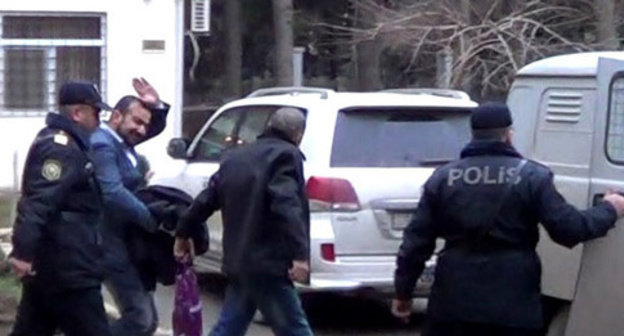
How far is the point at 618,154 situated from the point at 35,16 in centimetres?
1561

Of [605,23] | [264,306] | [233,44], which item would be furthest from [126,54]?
[233,44]

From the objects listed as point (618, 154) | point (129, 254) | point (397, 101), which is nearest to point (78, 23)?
point (397, 101)

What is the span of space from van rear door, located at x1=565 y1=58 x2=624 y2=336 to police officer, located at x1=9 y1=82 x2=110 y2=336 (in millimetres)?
2388

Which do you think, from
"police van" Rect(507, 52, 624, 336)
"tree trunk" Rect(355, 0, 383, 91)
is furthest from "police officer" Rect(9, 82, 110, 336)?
"tree trunk" Rect(355, 0, 383, 91)

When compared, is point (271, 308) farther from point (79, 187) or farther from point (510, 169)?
point (510, 169)

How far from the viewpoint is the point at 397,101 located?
12.4 m

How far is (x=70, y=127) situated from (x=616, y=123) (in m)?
2.72

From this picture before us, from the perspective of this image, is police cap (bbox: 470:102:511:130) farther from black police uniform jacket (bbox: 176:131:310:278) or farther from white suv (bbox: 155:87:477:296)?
white suv (bbox: 155:87:477:296)

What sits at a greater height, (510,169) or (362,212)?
(510,169)

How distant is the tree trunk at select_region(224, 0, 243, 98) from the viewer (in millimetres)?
40969

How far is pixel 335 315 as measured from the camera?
44.5 feet

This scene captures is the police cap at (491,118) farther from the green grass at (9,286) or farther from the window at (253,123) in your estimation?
the window at (253,123)

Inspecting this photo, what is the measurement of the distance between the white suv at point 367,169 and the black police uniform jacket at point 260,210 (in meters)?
2.26

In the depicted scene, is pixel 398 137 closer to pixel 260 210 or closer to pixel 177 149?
pixel 177 149
